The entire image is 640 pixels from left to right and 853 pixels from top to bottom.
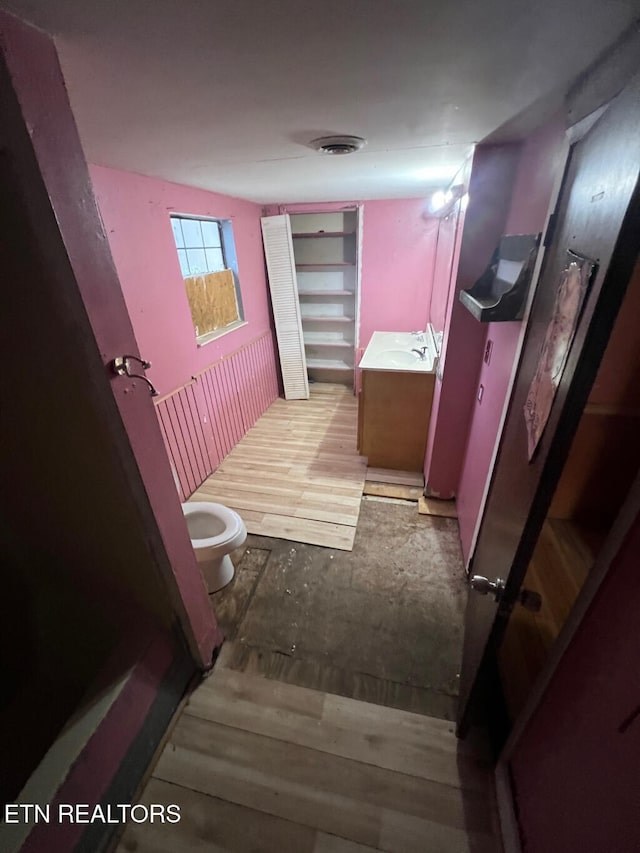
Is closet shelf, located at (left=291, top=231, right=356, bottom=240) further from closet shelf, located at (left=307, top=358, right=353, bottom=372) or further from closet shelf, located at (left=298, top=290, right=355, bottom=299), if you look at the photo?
closet shelf, located at (left=307, top=358, right=353, bottom=372)

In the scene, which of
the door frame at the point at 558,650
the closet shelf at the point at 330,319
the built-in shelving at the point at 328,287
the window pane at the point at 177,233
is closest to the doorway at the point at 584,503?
the door frame at the point at 558,650

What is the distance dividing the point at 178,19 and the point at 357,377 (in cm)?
371

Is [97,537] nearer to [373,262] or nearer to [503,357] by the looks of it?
[503,357]

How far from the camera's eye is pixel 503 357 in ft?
5.20

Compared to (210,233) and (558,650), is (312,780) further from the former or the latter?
(210,233)

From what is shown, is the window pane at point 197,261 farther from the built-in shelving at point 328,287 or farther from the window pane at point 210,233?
the built-in shelving at point 328,287

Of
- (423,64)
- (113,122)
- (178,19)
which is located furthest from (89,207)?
(423,64)

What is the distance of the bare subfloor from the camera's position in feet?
4.93

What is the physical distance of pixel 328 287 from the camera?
167 inches

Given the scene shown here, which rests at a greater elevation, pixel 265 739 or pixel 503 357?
pixel 503 357

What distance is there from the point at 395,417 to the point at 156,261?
1993mm

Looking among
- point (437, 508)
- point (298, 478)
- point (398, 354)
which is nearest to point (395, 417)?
point (398, 354)

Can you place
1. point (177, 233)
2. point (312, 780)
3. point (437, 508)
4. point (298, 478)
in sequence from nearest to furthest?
point (312, 780)
point (437, 508)
point (177, 233)
point (298, 478)

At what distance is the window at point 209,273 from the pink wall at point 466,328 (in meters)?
1.90
